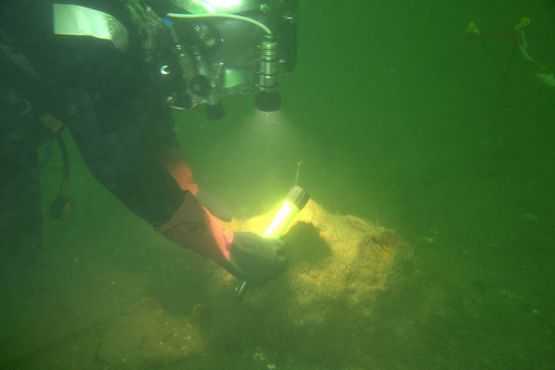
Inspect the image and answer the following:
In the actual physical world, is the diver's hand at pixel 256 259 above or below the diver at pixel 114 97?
below

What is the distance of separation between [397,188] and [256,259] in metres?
2.23

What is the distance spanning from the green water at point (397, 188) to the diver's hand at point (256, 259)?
58cm

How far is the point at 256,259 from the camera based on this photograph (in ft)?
8.20

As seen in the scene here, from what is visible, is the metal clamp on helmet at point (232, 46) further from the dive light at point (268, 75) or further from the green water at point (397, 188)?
the green water at point (397, 188)

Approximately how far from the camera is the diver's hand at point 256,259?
250 cm

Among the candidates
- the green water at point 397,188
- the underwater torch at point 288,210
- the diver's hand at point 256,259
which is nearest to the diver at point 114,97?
the diver's hand at point 256,259

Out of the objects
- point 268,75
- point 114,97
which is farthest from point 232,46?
point 114,97

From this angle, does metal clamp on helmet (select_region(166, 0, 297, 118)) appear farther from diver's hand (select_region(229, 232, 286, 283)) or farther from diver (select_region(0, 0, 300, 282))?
diver's hand (select_region(229, 232, 286, 283))

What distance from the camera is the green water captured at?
2252mm

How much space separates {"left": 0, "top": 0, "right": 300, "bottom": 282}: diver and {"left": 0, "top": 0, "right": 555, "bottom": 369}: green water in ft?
3.48

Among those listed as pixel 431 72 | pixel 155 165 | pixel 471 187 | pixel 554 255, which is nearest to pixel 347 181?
pixel 471 187

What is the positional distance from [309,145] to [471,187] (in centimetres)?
227

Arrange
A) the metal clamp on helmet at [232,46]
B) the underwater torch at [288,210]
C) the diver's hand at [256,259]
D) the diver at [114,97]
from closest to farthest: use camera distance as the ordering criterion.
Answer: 1. the diver at [114,97]
2. the metal clamp on helmet at [232,46]
3. the diver's hand at [256,259]
4. the underwater torch at [288,210]

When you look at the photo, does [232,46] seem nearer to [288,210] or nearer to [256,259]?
[288,210]
